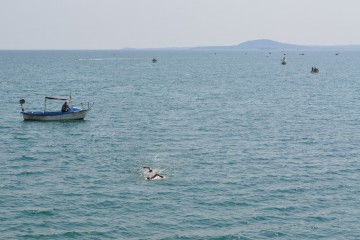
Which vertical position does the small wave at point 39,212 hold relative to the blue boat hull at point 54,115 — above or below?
below

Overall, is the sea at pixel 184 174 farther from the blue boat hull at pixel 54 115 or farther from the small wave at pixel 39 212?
the blue boat hull at pixel 54 115

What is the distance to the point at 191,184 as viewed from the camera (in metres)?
44.1

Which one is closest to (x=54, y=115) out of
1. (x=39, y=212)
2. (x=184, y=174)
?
(x=184, y=174)

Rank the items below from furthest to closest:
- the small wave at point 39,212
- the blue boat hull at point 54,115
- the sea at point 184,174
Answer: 1. the blue boat hull at point 54,115
2. the small wave at point 39,212
3. the sea at point 184,174

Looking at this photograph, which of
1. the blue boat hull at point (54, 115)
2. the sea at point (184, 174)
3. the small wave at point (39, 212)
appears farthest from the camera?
the blue boat hull at point (54, 115)

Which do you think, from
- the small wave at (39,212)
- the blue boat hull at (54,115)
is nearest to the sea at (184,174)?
the small wave at (39,212)

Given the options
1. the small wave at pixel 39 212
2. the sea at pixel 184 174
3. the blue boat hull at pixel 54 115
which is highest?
the blue boat hull at pixel 54 115

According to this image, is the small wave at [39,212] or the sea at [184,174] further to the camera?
the small wave at [39,212]

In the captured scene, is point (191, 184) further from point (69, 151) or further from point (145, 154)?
point (69, 151)

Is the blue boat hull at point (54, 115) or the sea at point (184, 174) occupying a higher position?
the blue boat hull at point (54, 115)

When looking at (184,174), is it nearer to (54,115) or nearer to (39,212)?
(39,212)

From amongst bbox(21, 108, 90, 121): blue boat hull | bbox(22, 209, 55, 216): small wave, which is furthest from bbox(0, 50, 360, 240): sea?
bbox(21, 108, 90, 121): blue boat hull

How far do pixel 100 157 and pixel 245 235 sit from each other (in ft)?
79.2

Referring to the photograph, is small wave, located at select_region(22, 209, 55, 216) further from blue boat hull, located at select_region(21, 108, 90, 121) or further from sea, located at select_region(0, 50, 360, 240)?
blue boat hull, located at select_region(21, 108, 90, 121)
